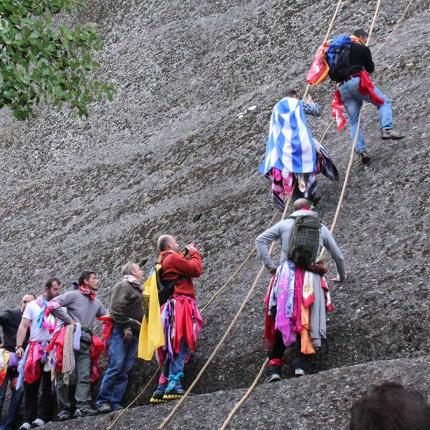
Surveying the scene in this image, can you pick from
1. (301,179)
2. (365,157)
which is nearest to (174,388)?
(301,179)

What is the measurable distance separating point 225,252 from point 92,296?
2.26 m

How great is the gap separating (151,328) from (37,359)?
2.12m

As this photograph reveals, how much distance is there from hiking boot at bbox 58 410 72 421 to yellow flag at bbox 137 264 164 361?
1300mm

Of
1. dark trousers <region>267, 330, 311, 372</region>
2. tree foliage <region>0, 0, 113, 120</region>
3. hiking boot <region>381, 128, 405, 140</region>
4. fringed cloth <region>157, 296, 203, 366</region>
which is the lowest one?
dark trousers <region>267, 330, 311, 372</region>

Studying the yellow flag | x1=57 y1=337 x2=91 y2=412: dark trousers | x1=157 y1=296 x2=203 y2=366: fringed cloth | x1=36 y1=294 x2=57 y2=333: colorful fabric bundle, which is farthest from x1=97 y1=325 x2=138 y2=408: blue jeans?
x1=36 y1=294 x2=57 y2=333: colorful fabric bundle

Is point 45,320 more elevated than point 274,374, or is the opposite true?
point 45,320

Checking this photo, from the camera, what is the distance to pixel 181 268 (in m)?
9.48

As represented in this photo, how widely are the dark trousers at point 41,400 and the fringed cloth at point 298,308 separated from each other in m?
3.58

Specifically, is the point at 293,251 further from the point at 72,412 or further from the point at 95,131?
the point at 95,131

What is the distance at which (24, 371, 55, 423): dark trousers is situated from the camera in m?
10.7

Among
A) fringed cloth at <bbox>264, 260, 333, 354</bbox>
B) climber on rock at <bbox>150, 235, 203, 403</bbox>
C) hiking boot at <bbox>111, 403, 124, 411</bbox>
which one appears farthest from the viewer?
hiking boot at <bbox>111, 403, 124, 411</bbox>

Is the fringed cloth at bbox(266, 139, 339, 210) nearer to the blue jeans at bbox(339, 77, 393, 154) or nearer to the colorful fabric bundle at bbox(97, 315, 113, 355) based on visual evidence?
the blue jeans at bbox(339, 77, 393, 154)

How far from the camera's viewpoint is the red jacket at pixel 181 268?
373 inches

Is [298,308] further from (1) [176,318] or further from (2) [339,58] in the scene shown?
(2) [339,58]
